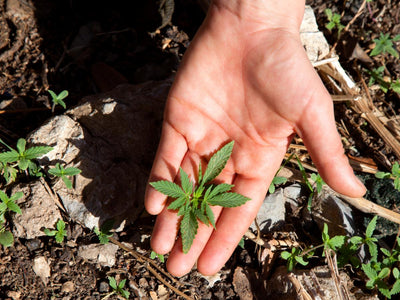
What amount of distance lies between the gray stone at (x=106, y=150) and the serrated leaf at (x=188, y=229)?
67 centimetres

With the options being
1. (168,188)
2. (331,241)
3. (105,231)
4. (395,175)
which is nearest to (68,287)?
(105,231)

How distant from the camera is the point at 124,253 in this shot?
3.06 metres

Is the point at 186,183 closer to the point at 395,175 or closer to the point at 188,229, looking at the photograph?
the point at 188,229

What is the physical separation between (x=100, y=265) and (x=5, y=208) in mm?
816

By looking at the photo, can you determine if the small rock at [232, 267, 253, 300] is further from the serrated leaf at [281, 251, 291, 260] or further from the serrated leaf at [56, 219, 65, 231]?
the serrated leaf at [56, 219, 65, 231]

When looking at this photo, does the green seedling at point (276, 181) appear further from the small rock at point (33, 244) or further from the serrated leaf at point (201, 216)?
the small rock at point (33, 244)

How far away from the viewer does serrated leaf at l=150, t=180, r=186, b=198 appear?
8.20 ft

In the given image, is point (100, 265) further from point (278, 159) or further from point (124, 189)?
point (278, 159)

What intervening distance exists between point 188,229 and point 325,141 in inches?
41.6

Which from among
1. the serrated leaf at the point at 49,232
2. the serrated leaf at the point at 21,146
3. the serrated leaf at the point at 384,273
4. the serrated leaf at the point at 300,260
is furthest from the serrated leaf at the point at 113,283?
the serrated leaf at the point at 384,273

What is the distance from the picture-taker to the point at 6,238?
2820 millimetres

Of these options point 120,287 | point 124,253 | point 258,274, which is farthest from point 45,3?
point 258,274

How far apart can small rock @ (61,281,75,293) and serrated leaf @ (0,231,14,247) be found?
0.50 meters

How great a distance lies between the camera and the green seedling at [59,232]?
2.87 meters
